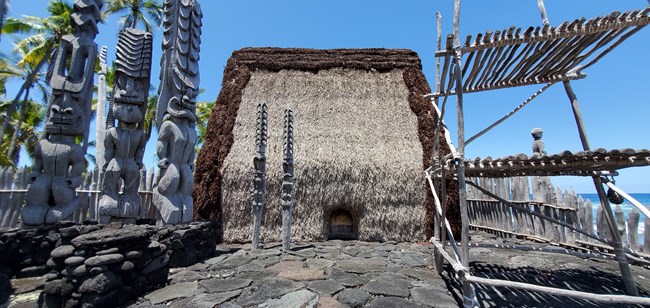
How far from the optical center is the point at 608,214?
3.97 meters

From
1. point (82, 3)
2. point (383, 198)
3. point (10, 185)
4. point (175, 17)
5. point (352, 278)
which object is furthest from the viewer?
point (383, 198)

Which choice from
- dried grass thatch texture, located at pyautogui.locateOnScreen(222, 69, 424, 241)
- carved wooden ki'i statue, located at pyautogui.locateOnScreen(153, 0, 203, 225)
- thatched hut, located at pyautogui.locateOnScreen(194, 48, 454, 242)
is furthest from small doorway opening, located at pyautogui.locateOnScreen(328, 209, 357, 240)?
carved wooden ki'i statue, located at pyautogui.locateOnScreen(153, 0, 203, 225)

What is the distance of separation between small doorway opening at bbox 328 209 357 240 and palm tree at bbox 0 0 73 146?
1683 centimetres

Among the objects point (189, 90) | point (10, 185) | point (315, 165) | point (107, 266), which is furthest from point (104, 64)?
point (107, 266)

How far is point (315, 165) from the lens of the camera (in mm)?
→ 7941

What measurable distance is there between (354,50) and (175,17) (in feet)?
21.6

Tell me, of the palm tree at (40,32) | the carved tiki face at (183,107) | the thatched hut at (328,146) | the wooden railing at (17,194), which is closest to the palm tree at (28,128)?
the palm tree at (40,32)

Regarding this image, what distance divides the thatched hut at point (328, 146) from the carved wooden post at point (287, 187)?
1.18 metres

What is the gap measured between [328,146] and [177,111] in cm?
420

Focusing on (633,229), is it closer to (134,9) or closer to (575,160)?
(575,160)

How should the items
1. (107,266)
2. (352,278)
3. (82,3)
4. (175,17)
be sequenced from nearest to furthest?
1. (107,266)
2. (352,278)
3. (82,3)
4. (175,17)

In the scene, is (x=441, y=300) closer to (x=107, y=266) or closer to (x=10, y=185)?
(x=107, y=266)

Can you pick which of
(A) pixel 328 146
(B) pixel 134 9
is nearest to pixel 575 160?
(A) pixel 328 146

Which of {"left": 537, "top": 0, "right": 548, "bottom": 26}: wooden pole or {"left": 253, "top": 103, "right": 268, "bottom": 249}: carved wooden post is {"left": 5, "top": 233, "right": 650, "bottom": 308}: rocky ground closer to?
{"left": 253, "top": 103, "right": 268, "bottom": 249}: carved wooden post
